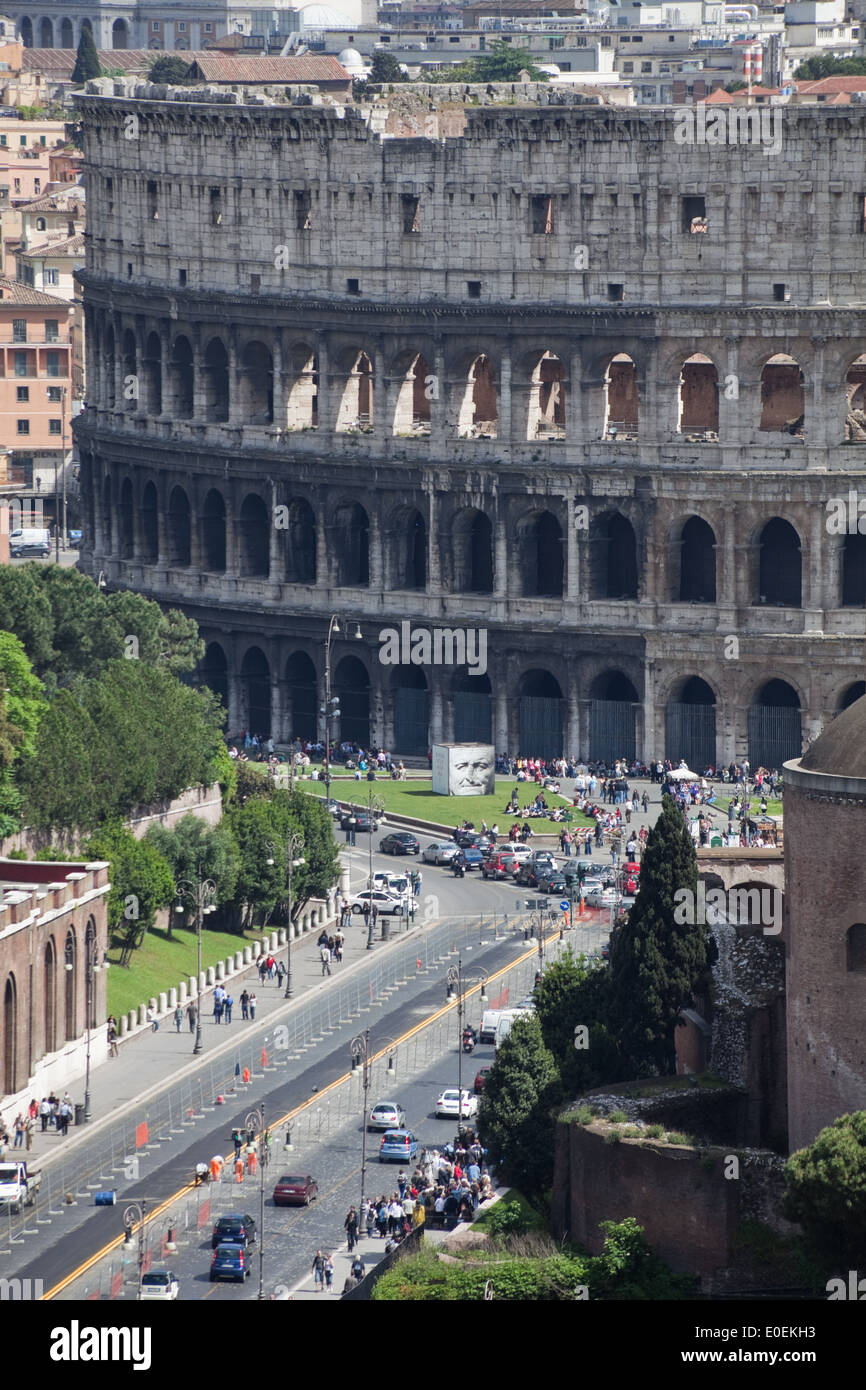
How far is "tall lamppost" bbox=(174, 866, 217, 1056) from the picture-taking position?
4983 inches

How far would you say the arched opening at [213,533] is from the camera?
589 feet

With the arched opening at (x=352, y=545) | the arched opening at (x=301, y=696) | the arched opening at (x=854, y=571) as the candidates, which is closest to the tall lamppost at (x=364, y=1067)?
the arched opening at (x=854, y=571)

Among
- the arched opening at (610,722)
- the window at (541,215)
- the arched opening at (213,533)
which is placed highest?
the window at (541,215)

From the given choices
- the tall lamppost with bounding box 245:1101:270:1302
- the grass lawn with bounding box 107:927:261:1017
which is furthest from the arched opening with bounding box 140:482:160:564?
the tall lamppost with bounding box 245:1101:270:1302

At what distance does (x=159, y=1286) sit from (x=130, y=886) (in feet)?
105

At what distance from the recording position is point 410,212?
170375 mm

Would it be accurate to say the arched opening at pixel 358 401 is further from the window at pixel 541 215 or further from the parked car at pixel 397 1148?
the parked car at pixel 397 1148

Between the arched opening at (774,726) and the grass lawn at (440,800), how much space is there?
9.54 metres

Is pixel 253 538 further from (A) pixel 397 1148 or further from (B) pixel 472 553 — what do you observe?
(A) pixel 397 1148

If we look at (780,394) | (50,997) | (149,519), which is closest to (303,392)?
(149,519)

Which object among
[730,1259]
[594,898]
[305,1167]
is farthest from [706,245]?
[730,1259]

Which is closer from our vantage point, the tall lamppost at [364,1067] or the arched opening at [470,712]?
the tall lamppost at [364,1067]
